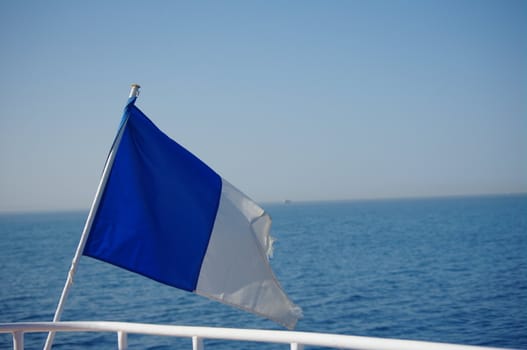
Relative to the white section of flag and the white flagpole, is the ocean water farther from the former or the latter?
the white flagpole

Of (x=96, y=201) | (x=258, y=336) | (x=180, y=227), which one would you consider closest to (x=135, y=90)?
(x=96, y=201)

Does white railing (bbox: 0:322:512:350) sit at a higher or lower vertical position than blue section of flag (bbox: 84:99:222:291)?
lower

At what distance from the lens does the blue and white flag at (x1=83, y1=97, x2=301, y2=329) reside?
521 cm

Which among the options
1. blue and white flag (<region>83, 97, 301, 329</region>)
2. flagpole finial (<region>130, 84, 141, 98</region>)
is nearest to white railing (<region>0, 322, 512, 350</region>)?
blue and white flag (<region>83, 97, 301, 329</region>)

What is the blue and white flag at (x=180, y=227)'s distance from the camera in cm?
521

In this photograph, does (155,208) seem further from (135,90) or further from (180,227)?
(135,90)

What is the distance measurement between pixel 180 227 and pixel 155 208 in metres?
0.28

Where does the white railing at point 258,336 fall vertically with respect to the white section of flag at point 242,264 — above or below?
below

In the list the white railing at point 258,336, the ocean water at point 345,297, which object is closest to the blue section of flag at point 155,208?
the white railing at point 258,336

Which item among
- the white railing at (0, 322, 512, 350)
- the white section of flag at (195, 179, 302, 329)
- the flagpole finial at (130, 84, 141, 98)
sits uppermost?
the flagpole finial at (130, 84, 141, 98)

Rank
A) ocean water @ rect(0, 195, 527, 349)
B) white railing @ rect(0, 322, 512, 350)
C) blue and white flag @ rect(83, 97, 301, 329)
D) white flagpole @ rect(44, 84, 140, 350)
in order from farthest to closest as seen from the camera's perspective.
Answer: ocean water @ rect(0, 195, 527, 349) < blue and white flag @ rect(83, 97, 301, 329) < white flagpole @ rect(44, 84, 140, 350) < white railing @ rect(0, 322, 512, 350)

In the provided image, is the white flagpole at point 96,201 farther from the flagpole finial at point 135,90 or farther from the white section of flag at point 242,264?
the white section of flag at point 242,264

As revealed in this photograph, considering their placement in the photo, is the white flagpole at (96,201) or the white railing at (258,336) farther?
the white flagpole at (96,201)

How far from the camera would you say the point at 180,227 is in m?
5.54
